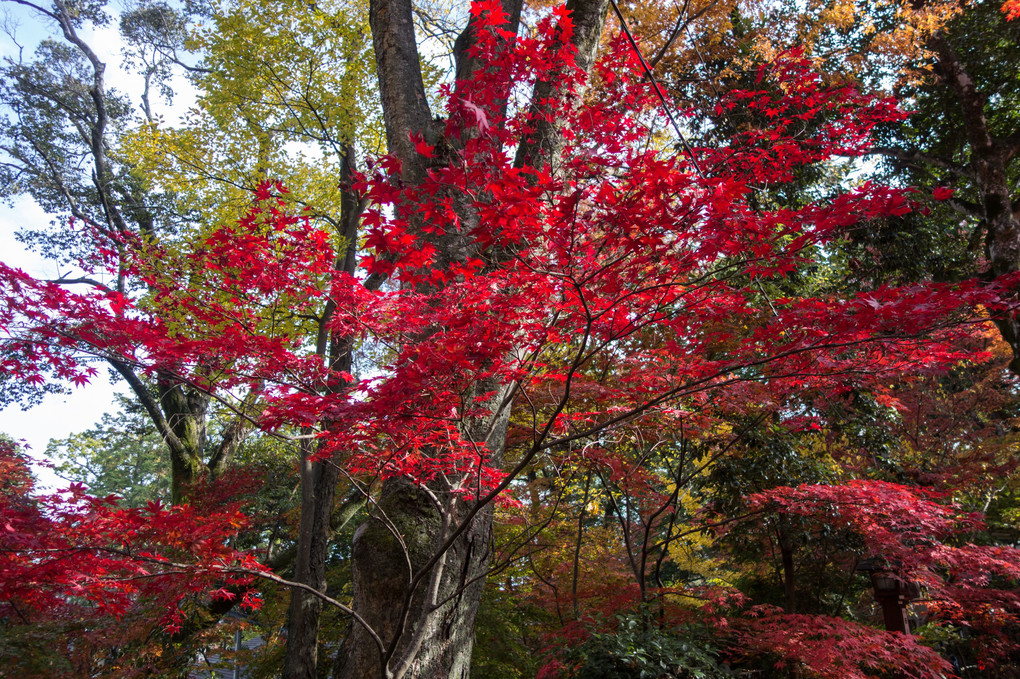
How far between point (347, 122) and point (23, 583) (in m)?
6.80

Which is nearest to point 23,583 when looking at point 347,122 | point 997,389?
point 347,122

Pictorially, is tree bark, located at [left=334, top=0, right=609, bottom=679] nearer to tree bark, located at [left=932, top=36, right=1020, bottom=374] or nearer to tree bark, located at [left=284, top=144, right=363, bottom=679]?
tree bark, located at [left=284, top=144, right=363, bottom=679]

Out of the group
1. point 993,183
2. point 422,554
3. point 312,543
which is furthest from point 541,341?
point 993,183

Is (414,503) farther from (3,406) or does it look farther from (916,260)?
(3,406)

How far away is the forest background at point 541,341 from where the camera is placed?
2686 millimetres

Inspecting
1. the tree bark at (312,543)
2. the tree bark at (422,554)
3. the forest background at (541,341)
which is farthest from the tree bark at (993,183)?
the tree bark at (312,543)

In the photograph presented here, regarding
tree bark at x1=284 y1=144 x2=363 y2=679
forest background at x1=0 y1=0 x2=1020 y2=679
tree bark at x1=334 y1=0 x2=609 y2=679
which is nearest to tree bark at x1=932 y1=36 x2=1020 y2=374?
forest background at x1=0 y1=0 x2=1020 y2=679

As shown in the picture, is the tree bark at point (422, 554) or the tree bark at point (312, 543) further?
the tree bark at point (312, 543)

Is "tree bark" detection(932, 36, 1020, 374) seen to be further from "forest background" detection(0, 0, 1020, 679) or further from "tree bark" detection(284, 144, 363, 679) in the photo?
"tree bark" detection(284, 144, 363, 679)

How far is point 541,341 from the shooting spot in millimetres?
3031

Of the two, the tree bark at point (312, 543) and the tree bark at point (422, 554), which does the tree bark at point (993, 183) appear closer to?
the tree bark at point (422, 554)

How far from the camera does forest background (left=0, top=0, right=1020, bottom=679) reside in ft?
8.81

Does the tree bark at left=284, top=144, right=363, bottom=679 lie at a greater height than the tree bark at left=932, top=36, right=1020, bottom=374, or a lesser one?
lesser

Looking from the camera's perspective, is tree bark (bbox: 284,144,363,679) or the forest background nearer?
the forest background
